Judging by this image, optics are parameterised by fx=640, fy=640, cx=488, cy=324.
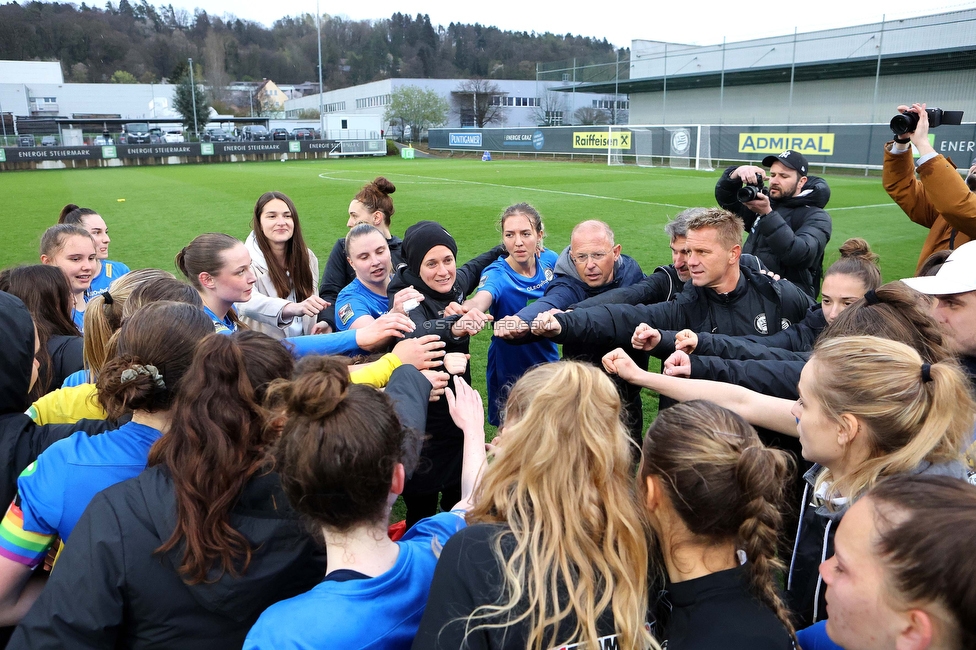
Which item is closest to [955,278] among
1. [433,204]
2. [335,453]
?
[335,453]

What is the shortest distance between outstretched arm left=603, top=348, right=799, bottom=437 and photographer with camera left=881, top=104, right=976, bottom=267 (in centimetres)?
256

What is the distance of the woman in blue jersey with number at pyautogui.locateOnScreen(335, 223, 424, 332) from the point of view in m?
4.22

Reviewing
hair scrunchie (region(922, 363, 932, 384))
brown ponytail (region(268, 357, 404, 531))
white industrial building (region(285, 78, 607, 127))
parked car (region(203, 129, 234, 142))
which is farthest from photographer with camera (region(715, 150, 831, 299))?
white industrial building (region(285, 78, 607, 127))

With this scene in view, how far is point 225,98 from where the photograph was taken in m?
99.4

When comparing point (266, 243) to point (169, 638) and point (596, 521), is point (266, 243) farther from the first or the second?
point (596, 521)

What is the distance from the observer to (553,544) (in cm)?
151

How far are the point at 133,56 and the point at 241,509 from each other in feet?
422

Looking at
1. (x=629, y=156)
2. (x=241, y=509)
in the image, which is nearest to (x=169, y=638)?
(x=241, y=509)

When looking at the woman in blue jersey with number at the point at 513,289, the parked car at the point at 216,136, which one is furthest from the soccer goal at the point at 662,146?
the parked car at the point at 216,136

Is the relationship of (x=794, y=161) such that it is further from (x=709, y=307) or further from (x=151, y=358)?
(x=151, y=358)

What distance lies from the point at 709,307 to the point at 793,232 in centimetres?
178

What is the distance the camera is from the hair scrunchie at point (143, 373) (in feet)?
6.55

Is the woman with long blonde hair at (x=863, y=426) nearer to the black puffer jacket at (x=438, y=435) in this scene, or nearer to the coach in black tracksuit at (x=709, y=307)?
the coach in black tracksuit at (x=709, y=307)

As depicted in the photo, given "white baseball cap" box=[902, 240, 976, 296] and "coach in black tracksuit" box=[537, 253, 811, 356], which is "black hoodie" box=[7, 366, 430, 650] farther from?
"white baseball cap" box=[902, 240, 976, 296]
